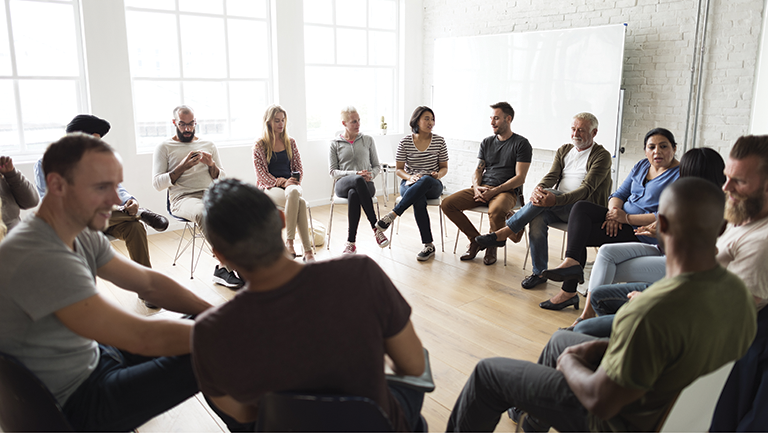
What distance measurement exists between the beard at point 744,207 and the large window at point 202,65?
A: 4.99m

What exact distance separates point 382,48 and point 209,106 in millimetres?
2614

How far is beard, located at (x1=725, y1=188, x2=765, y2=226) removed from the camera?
71.2 inches

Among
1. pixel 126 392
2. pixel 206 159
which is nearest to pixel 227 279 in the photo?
pixel 206 159

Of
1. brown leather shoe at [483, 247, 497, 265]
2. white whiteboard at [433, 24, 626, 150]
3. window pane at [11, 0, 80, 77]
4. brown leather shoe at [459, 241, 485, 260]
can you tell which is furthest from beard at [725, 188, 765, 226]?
window pane at [11, 0, 80, 77]

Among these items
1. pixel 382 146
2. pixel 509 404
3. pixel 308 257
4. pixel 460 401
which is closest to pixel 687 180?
pixel 509 404

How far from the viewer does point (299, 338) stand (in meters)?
1.07

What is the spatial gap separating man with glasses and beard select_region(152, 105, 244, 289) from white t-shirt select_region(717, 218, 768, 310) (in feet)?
10.2

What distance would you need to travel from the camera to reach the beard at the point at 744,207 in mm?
1810

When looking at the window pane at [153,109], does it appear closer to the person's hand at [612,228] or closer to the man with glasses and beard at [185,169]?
the man with glasses and beard at [185,169]

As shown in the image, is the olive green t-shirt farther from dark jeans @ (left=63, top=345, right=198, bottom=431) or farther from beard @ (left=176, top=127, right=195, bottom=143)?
beard @ (left=176, top=127, right=195, bottom=143)

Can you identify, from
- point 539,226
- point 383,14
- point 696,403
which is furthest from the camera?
point 383,14

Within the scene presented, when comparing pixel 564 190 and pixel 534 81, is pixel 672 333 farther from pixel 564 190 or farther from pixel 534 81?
pixel 534 81

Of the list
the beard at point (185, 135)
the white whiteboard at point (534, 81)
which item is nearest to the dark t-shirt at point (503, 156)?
the white whiteboard at point (534, 81)

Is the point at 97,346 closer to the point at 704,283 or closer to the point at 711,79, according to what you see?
the point at 704,283
